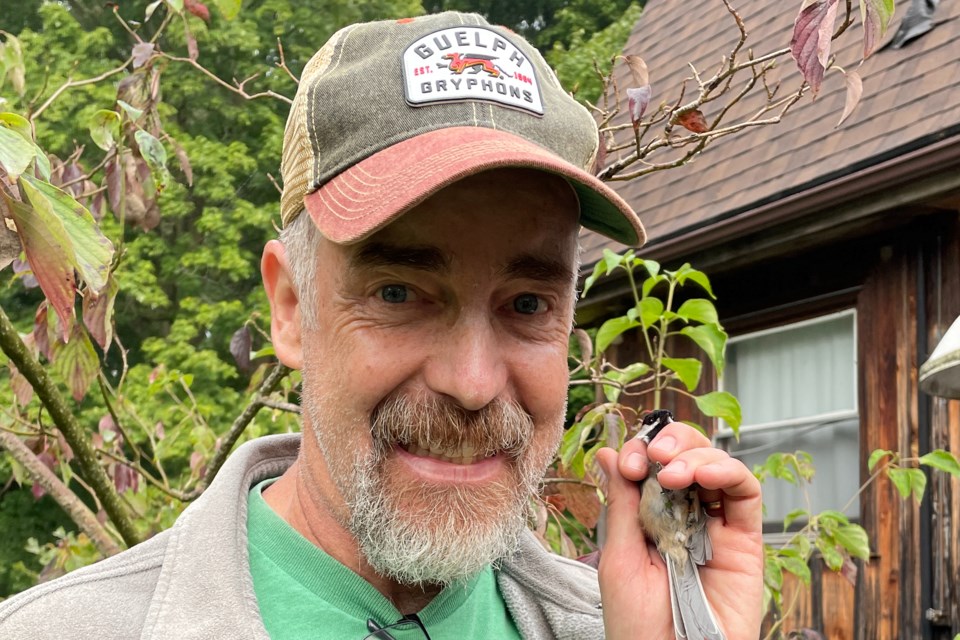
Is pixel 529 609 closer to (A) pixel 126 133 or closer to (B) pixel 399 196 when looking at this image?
(B) pixel 399 196

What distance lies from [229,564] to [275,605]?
0.09m

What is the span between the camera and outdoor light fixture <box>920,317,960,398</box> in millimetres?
2510

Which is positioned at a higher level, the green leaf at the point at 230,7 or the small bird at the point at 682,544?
the green leaf at the point at 230,7

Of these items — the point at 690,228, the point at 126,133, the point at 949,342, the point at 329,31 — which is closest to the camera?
the point at 949,342

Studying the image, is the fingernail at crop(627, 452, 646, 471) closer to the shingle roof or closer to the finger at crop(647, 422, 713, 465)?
the finger at crop(647, 422, 713, 465)

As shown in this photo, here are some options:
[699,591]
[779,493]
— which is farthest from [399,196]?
[779,493]

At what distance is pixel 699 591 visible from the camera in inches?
71.4

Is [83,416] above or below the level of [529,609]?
above

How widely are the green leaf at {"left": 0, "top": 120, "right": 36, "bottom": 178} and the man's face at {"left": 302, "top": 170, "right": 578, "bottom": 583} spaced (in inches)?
20.2

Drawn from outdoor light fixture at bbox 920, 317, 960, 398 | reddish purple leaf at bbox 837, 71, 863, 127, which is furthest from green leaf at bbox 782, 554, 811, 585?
reddish purple leaf at bbox 837, 71, 863, 127

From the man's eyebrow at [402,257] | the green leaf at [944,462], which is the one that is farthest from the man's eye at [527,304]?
the green leaf at [944,462]

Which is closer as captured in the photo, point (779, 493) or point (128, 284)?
point (779, 493)

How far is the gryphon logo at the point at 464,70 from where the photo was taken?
1.80 meters

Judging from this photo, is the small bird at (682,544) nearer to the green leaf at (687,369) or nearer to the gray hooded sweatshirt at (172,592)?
the gray hooded sweatshirt at (172,592)
